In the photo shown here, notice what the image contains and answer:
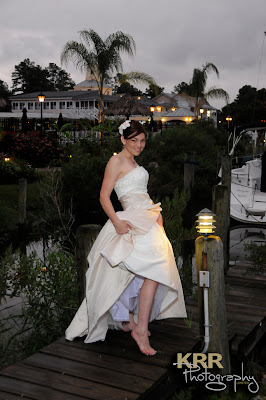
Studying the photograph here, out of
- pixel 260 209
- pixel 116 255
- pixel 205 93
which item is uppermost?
pixel 205 93

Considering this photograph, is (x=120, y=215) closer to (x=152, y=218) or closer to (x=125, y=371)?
(x=152, y=218)

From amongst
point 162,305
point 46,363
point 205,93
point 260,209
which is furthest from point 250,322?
point 205,93

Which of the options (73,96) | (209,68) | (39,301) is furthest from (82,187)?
(73,96)

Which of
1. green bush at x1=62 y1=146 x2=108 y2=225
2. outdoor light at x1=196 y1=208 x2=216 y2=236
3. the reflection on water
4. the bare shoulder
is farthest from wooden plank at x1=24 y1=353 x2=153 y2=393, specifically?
green bush at x1=62 y1=146 x2=108 y2=225

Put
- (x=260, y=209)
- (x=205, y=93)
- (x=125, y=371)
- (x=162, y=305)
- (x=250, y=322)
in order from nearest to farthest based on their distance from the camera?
(x=125, y=371) → (x=162, y=305) → (x=250, y=322) → (x=260, y=209) → (x=205, y=93)

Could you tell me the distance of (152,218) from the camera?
452 centimetres

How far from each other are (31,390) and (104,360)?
0.73 m

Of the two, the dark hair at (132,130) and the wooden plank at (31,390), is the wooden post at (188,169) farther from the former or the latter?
the wooden plank at (31,390)

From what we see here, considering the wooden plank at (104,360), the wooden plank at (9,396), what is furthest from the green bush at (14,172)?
the wooden plank at (9,396)

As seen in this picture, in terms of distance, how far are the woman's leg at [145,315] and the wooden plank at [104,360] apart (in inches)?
8.4

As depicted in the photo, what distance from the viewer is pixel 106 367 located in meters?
4.08

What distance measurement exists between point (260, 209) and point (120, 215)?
12.3m

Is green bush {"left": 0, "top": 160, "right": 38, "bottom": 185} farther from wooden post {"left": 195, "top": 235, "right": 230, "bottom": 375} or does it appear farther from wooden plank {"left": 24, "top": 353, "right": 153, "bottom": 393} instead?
wooden post {"left": 195, "top": 235, "right": 230, "bottom": 375}

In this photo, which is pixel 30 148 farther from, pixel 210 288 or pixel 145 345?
pixel 210 288
